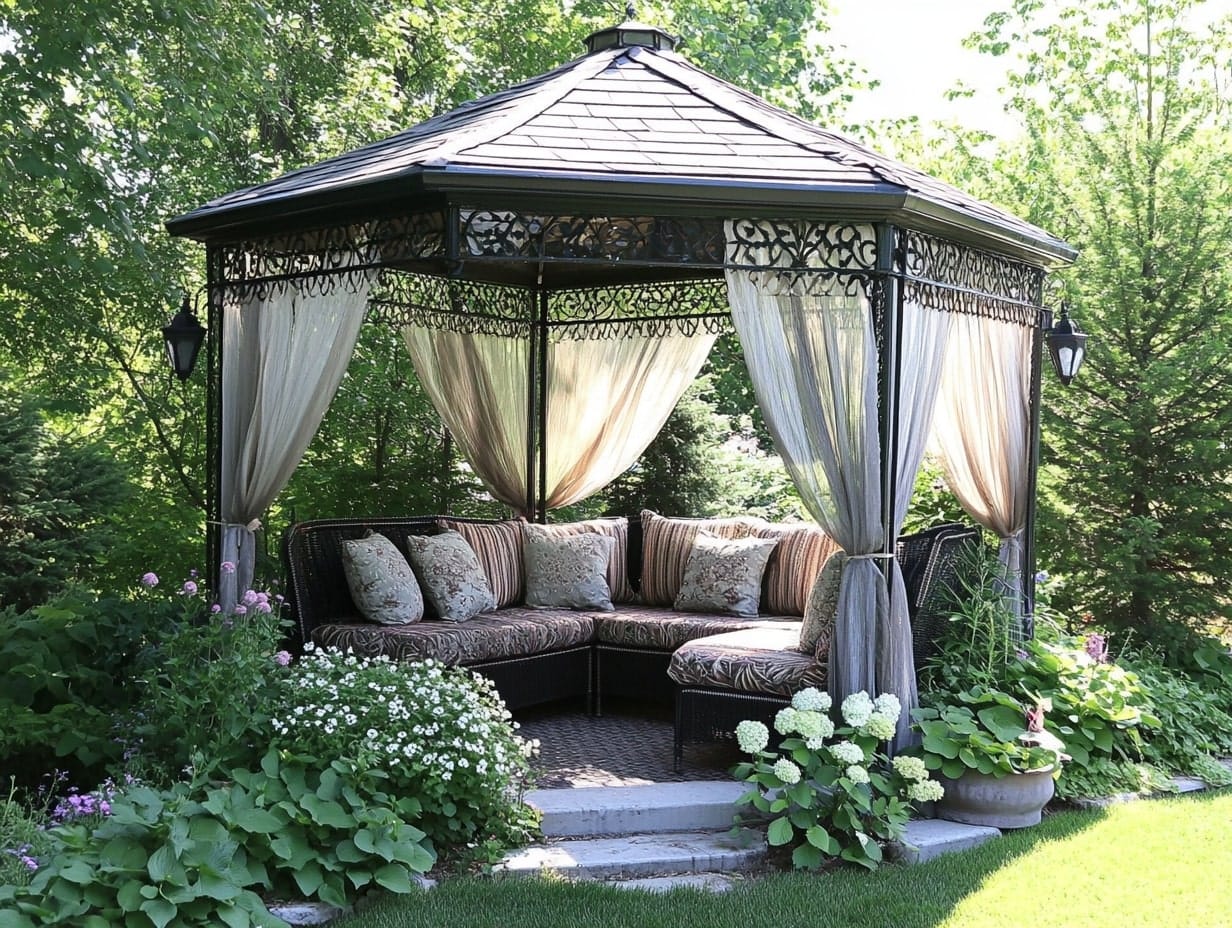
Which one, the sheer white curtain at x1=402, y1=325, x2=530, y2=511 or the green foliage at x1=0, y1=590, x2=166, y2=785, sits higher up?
the sheer white curtain at x1=402, y1=325, x2=530, y2=511

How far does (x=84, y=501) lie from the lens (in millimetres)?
8711

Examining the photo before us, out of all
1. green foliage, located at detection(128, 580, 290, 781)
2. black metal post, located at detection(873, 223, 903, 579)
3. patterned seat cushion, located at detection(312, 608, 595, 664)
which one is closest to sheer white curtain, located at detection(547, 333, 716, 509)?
patterned seat cushion, located at detection(312, 608, 595, 664)

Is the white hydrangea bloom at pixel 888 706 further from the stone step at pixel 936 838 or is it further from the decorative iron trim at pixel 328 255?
the decorative iron trim at pixel 328 255

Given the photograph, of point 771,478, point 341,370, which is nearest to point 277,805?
point 341,370

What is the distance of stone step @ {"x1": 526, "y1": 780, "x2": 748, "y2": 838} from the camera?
Answer: 201 inches

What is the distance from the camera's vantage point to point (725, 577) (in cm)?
750

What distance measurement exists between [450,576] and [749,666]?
6.74 feet

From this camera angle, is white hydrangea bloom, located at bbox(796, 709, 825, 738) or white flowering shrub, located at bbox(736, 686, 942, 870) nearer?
white flowering shrub, located at bbox(736, 686, 942, 870)

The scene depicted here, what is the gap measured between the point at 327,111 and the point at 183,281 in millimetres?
2029

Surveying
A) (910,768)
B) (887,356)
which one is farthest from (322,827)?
(887,356)

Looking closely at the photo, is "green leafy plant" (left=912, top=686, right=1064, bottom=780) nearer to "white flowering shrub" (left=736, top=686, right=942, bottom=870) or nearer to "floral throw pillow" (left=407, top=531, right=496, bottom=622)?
"white flowering shrub" (left=736, top=686, right=942, bottom=870)

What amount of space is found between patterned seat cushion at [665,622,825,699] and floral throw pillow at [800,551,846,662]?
0.08 m

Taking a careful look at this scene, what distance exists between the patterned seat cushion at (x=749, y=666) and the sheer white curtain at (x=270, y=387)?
220 cm

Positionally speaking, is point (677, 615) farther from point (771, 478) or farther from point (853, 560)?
point (771, 478)
